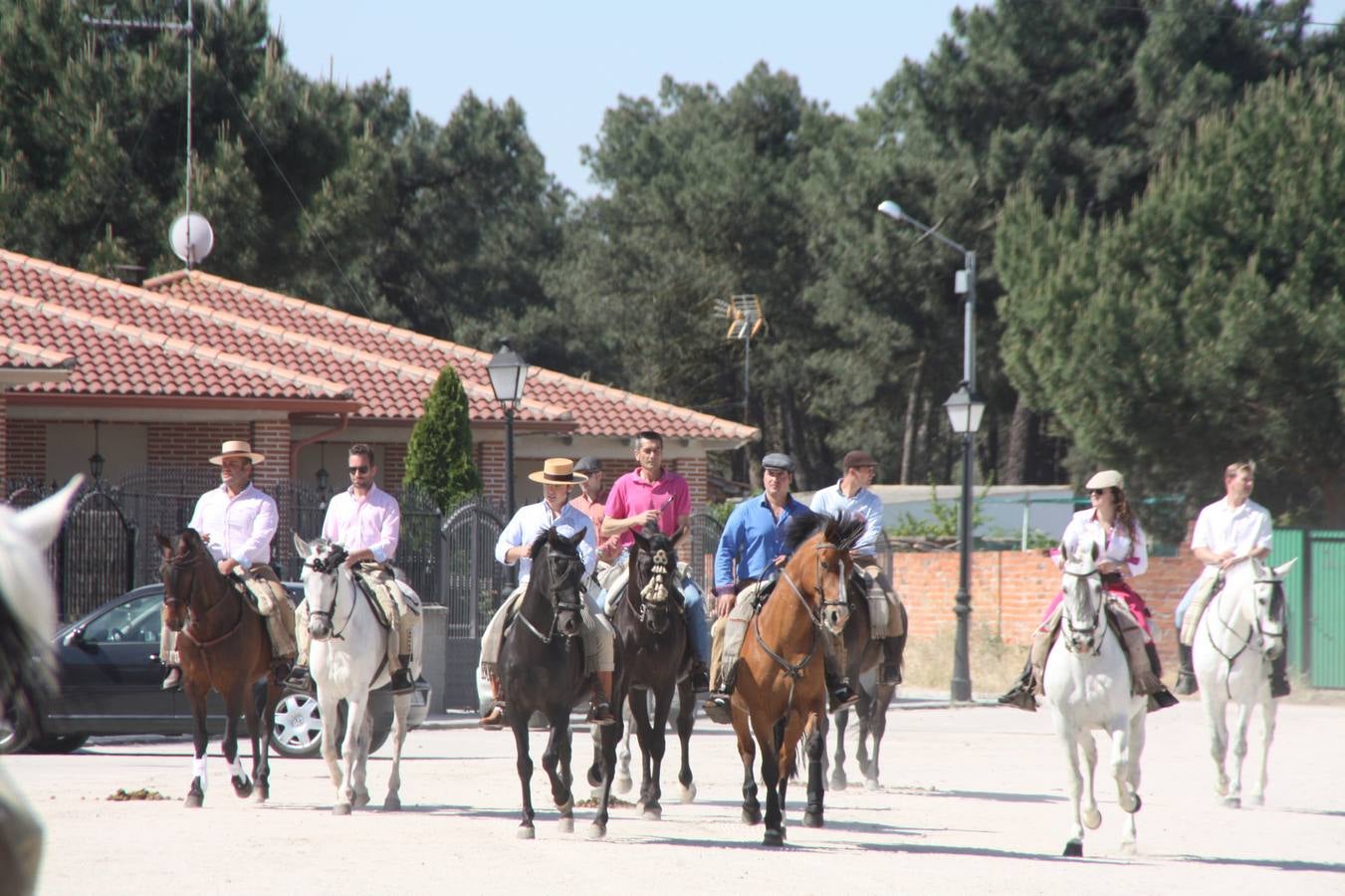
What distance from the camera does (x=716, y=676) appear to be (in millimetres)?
11469

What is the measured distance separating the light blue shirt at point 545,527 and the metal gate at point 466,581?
11.2m

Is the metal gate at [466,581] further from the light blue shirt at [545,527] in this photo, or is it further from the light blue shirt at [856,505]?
the light blue shirt at [545,527]

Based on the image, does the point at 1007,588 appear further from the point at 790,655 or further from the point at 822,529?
the point at 790,655

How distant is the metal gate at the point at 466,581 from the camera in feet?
75.7

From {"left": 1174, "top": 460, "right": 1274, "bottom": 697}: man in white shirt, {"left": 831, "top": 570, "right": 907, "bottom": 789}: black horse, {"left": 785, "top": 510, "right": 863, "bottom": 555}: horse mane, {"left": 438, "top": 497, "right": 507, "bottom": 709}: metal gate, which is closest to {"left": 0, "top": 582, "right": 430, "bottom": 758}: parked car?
{"left": 831, "top": 570, "right": 907, "bottom": 789}: black horse

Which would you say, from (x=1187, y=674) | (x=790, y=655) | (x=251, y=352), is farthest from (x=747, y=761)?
(x=251, y=352)

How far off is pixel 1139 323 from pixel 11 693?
3123 cm

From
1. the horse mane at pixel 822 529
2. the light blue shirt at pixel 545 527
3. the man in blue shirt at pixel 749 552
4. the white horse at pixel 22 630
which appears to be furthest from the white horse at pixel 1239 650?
the white horse at pixel 22 630

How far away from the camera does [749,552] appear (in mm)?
12062

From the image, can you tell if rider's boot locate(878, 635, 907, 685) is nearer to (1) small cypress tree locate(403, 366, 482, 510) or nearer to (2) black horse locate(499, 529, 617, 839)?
(2) black horse locate(499, 529, 617, 839)

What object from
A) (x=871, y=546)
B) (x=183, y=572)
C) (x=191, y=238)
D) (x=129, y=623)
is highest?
(x=191, y=238)

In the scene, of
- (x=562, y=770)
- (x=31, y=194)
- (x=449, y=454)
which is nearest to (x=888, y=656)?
(x=562, y=770)

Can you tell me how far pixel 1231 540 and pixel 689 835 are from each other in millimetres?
5291

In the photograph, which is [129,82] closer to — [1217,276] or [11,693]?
[1217,276]
